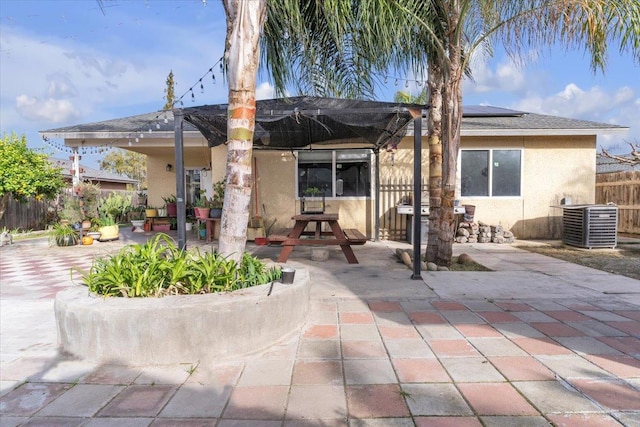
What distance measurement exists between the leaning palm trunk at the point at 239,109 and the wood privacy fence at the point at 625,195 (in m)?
11.7

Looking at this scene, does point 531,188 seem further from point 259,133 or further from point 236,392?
point 236,392

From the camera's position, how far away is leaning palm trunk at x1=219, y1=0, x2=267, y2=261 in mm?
3355

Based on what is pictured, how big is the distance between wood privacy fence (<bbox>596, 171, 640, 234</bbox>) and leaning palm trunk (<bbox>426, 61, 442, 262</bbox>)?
7.90 metres

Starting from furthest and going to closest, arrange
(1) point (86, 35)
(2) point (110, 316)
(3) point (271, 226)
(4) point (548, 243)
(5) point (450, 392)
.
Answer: (3) point (271, 226), (4) point (548, 243), (1) point (86, 35), (2) point (110, 316), (5) point (450, 392)

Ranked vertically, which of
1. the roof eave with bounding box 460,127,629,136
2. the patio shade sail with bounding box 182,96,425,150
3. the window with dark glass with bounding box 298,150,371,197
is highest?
→ the roof eave with bounding box 460,127,629,136

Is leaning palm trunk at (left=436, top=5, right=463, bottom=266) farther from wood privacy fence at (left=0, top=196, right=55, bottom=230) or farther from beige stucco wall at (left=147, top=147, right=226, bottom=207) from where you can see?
wood privacy fence at (left=0, top=196, right=55, bottom=230)

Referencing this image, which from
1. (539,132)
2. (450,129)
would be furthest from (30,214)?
(539,132)

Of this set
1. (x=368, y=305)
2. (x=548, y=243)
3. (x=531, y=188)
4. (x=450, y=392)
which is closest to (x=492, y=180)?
(x=531, y=188)

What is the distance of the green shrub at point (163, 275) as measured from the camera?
3037 millimetres

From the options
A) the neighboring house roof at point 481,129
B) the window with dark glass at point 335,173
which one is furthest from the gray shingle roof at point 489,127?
the window with dark glass at point 335,173

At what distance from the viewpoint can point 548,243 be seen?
29.5ft

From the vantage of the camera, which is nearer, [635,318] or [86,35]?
[635,318]

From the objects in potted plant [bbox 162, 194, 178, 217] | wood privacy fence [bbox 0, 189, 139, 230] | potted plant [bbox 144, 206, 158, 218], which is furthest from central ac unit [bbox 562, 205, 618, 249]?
wood privacy fence [bbox 0, 189, 139, 230]

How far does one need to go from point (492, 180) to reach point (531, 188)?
1.03m
